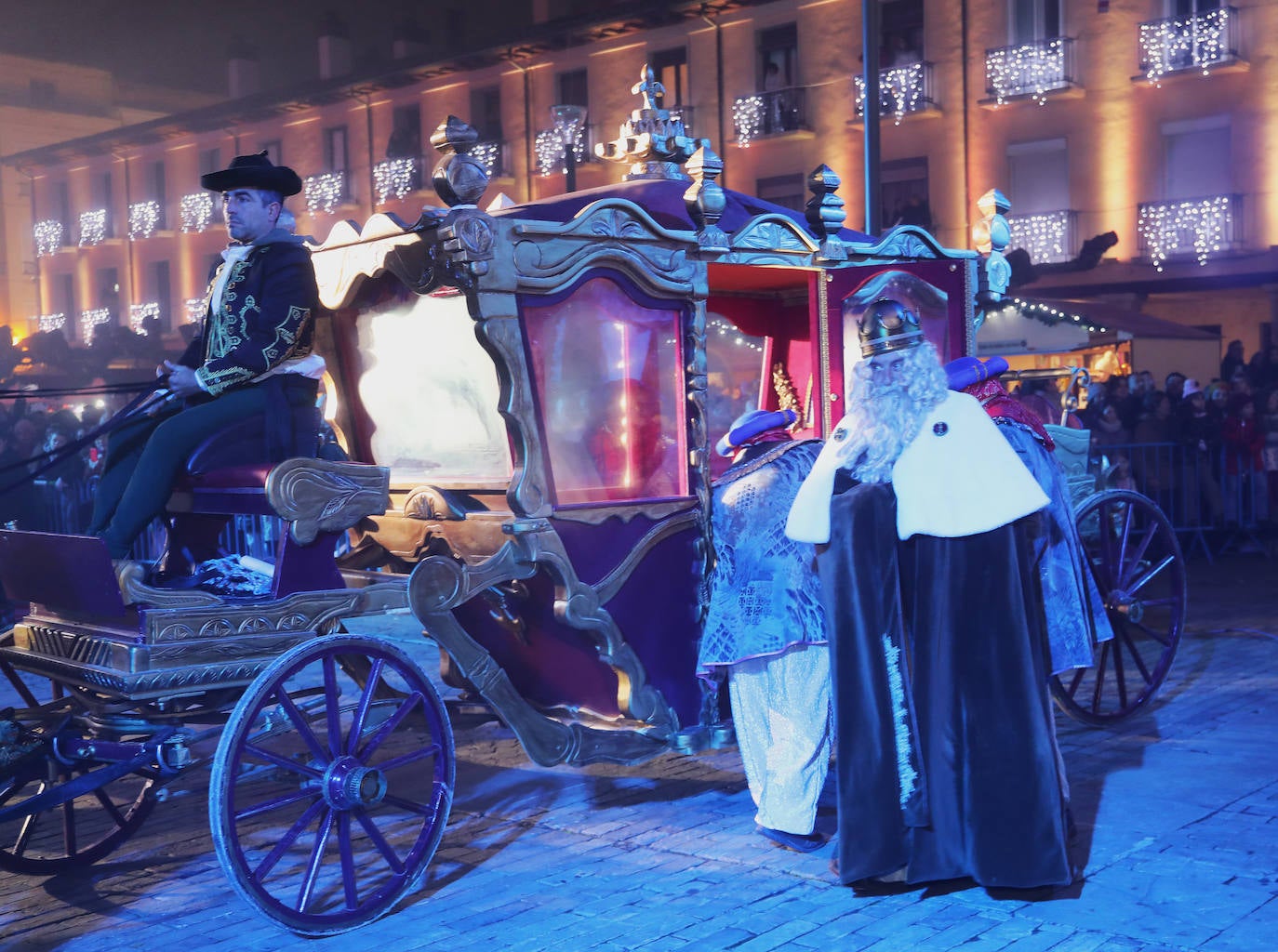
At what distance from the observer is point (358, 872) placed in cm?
505

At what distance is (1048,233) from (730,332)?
17270 millimetres

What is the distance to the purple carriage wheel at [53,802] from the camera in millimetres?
4371

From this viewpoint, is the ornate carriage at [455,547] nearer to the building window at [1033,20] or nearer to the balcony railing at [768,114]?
the building window at [1033,20]

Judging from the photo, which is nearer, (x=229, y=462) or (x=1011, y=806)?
(x=1011, y=806)

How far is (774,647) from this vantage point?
5.00 meters

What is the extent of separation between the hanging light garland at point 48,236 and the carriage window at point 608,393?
33.9m

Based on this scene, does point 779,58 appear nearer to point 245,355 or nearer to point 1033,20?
point 1033,20

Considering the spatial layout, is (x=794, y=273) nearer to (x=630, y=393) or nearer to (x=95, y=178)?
(x=630, y=393)

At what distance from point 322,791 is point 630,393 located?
2.05 m

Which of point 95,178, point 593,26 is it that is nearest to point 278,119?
point 95,178

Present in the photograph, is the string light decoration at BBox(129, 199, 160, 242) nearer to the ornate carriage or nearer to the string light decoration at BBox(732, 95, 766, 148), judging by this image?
the string light decoration at BBox(732, 95, 766, 148)

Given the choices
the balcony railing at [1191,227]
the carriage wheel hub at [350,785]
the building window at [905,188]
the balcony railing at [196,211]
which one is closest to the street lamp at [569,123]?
the carriage wheel hub at [350,785]

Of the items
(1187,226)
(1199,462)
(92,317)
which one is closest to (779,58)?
(1187,226)

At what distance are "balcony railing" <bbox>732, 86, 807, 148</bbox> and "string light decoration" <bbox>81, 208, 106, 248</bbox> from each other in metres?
18.1
